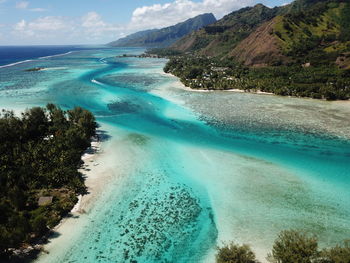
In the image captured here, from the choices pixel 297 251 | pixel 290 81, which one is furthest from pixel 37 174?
pixel 290 81

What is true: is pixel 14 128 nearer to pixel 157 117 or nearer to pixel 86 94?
pixel 157 117

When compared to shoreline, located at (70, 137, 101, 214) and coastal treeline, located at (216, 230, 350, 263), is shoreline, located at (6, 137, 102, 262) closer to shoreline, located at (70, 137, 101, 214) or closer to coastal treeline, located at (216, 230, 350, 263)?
shoreline, located at (70, 137, 101, 214)

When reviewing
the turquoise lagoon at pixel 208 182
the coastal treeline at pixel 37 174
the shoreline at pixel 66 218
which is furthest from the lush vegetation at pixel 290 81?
the shoreline at pixel 66 218

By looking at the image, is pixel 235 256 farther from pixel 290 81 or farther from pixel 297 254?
pixel 290 81

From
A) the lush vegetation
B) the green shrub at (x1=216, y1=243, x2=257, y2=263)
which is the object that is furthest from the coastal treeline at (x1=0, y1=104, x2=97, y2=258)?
the lush vegetation

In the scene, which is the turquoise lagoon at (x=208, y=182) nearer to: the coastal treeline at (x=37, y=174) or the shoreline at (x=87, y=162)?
the shoreline at (x=87, y=162)

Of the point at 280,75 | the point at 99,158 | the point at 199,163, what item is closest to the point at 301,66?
the point at 280,75
